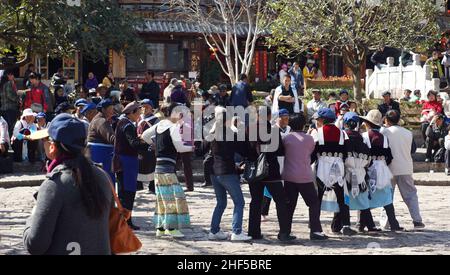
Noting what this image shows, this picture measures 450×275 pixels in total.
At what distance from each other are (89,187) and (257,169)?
245 inches

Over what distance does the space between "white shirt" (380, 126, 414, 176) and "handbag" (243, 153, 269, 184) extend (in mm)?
2106

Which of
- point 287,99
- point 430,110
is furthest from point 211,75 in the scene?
point 287,99

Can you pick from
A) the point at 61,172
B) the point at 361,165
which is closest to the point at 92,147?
the point at 361,165

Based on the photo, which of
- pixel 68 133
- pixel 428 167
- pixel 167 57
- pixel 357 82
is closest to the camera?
pixel 68 133

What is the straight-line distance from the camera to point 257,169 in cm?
1126

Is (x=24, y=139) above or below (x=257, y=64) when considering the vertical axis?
below

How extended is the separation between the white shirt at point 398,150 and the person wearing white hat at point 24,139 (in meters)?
9.88

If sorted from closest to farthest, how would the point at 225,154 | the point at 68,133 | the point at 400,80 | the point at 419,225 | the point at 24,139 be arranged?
1. the point at 68,133
2. the point at 225,154
3. the point at 419,225
4. the point at 24,139
5. the point at 400,80

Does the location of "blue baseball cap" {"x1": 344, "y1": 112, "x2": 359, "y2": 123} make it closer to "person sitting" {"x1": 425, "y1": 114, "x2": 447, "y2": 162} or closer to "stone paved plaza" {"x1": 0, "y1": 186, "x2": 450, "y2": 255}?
"stone paved plaza" {"x1": 0, "y1": 186, "x2": 450, "y2": 255}

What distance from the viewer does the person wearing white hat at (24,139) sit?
2008cm

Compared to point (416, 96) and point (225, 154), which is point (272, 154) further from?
point (416, 96)

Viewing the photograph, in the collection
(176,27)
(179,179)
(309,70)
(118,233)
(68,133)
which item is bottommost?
(179,179)

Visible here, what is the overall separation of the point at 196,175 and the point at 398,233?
25.7 ft
